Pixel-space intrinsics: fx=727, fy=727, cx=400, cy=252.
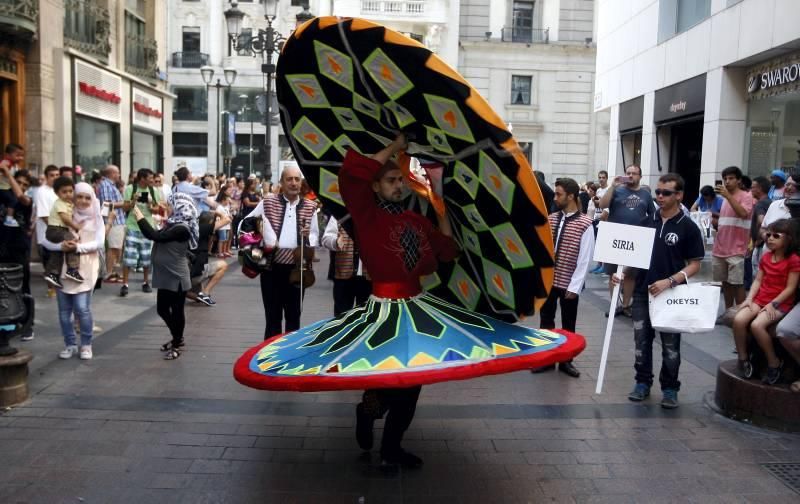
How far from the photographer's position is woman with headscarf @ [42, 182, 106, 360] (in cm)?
707

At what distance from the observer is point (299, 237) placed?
22.2ft

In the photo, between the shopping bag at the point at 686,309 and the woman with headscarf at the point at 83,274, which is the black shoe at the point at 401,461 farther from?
the woman with headscarf at the point at 83,274

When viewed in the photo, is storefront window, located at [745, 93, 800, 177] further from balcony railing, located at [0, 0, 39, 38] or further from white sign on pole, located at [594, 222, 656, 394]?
balcony railing, located at [0, 0, 39, 38]

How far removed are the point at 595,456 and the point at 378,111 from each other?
278 cm

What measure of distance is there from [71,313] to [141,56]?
19440 millimetres

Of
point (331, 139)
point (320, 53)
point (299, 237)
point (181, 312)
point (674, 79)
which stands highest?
point (674, 79)

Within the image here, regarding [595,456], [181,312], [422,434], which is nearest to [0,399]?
[181,312]

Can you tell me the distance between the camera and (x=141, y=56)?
80.1 ft

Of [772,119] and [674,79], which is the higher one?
[674,79]

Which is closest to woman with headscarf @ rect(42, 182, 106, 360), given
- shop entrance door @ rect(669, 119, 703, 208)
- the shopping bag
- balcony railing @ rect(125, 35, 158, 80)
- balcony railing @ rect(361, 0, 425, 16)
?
the shopping bag

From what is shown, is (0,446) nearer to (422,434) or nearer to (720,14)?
(422,434)

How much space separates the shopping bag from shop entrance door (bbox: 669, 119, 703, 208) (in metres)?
12.6

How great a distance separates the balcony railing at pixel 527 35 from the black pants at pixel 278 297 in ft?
115

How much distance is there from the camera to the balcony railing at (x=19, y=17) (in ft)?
48.1
